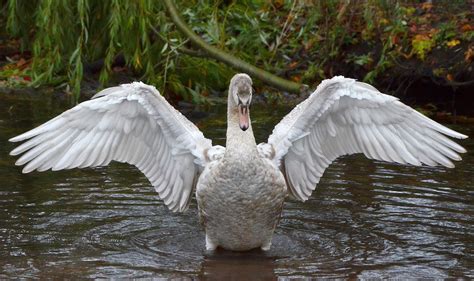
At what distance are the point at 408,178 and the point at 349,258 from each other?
2568 mm

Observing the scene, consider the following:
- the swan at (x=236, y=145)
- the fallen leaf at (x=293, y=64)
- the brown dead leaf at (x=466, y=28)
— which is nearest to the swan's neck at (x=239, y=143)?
the swan at (x=236, y=145)

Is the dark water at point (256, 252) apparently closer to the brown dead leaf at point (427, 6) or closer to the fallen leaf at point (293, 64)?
the fallen leaf at point (293, 64)

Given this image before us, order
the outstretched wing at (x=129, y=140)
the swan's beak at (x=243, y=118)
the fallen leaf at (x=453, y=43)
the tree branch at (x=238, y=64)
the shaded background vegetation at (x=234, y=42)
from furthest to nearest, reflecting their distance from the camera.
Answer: the fallen leaf at (x=453, y=43) < the tree branch at (x=238, y=64) < the shaded background vegetation at (x=234, y=42) < the outstretched wing at (x=129, y=140) < the swan's beak at (x=243, y=118)

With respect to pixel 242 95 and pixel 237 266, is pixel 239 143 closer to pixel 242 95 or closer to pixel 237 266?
pixel 242 95

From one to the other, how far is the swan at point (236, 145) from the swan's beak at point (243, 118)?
0.04 ft

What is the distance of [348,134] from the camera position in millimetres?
7516

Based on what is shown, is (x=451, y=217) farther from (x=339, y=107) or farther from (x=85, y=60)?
(x=85, y=60)

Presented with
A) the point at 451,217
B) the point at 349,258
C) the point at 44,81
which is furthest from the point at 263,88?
the point at 349,258

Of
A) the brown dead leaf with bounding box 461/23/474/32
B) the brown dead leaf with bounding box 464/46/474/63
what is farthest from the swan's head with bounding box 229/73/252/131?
the brown dead leaf with bounding box 461/23/474/32

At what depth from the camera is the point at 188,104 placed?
41.5 feet

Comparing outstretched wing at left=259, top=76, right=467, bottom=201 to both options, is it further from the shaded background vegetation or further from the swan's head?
the shaded background vegetation

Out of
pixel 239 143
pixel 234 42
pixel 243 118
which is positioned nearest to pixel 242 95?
pixel 243 118

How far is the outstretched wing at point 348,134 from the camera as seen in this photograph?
7094 millimetres

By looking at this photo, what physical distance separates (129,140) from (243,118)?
1.16m
